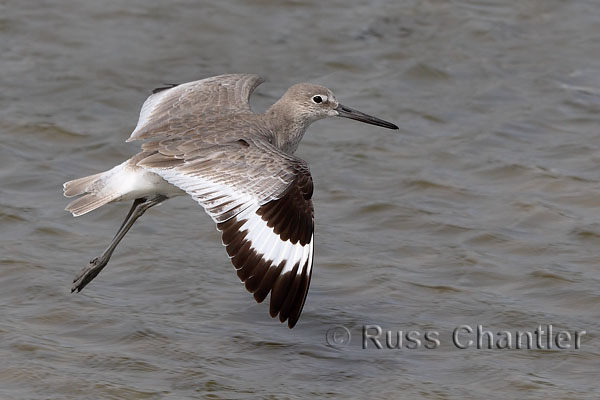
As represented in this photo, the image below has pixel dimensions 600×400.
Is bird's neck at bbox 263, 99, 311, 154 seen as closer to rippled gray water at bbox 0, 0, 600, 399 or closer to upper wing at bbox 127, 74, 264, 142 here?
upper wing at bbox 127, 74, 264, 142

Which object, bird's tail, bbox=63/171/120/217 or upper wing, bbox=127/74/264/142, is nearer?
bird's tail, bbox=63/171/120/217

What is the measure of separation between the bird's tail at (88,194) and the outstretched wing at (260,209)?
41 cm

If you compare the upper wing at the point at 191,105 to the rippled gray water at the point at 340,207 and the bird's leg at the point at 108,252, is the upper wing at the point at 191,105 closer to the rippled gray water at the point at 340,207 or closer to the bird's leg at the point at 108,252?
the bird's leg at the point at 108,252

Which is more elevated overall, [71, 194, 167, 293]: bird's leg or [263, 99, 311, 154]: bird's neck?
[263, 99, 311, 154]: bird's neck

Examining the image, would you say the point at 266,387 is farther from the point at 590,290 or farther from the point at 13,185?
the point at 13,185

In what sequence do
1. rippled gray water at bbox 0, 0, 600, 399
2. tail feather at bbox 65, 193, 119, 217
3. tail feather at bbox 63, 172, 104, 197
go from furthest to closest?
tail feather at bbox 63, 172, 104, 197 → tail feather at bbox 65, 193, 119, 217 → rippled gray water at bbox 0, 0, 600, 399

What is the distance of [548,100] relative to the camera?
9516 mm

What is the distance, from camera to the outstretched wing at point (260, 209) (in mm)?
5355

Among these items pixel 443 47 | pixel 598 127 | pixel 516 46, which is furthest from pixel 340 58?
pixel 598 127

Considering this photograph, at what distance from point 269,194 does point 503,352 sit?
5.21 ft

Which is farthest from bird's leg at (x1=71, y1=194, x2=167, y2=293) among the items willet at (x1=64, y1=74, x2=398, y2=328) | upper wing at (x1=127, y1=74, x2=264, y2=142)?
upper wing at (x1=127, y1=74, x2=264, y2=142)

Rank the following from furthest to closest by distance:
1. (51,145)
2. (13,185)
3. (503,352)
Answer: (51,145) < (13,185) < (503,352)

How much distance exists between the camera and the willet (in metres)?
5.40

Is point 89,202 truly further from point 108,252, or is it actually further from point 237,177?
point 237,177
